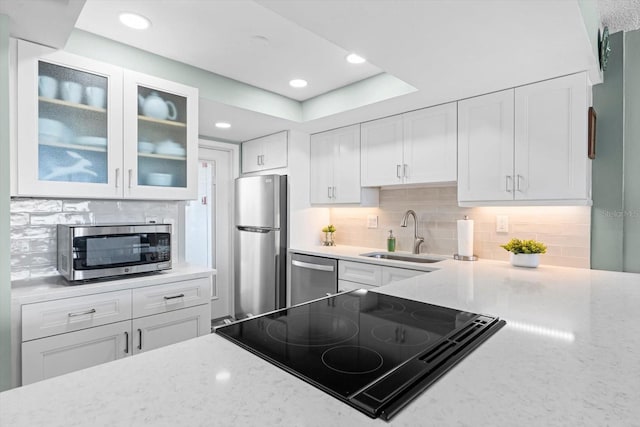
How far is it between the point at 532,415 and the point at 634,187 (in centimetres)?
222

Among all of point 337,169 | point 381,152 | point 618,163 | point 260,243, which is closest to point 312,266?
point 260,243

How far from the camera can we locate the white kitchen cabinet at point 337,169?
320 cm

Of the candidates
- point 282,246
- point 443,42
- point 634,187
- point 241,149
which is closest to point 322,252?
point 282,246

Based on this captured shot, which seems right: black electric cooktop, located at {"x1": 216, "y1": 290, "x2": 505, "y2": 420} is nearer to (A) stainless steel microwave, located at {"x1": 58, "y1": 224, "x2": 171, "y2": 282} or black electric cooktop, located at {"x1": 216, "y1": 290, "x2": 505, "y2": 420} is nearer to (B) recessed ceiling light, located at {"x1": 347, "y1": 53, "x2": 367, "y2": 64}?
(A) stainless steel microwave, located at {"x1": 58, "y1": 224, "x2": 171, "y2": 282}

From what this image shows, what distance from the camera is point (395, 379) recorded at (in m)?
0.69

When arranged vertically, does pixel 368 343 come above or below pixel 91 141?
below

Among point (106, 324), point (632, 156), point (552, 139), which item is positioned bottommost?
point (106, 324)

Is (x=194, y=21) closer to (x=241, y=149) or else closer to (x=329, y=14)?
(x=329, y=14)

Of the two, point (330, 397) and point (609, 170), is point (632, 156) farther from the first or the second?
point (330, 397)

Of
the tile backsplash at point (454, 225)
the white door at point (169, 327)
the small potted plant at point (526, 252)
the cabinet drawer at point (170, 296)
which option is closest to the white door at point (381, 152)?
the tile backsplash at point (454, 225)

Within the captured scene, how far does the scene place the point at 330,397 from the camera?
24.8 inches

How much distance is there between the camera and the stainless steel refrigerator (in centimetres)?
332

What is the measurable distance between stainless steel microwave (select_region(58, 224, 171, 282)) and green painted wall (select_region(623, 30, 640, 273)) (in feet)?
9.50

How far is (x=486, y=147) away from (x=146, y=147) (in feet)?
7.49
